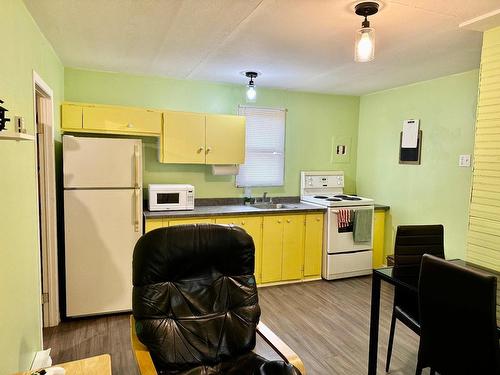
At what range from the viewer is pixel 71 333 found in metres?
2.98

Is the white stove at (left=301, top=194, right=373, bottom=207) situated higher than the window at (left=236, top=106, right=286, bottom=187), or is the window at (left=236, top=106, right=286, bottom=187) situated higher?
the window at (left=236, top=106, right=286, bottom=187)

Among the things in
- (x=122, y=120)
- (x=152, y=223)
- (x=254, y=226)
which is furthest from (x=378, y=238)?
(x=122, y=120)

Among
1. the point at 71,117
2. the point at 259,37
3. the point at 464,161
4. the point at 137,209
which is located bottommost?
the point at 137,209

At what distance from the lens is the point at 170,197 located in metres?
3.74

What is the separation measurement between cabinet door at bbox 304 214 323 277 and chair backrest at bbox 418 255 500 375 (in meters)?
2.37

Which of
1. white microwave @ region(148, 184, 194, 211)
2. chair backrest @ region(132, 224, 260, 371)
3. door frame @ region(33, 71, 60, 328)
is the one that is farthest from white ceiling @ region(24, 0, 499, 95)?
chair backrest @ region(132, 224, 260, 371)

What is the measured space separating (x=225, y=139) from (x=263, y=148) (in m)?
0.77

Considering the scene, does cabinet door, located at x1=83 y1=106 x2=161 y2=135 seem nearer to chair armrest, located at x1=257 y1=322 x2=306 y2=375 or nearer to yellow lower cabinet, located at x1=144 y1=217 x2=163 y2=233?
yellow lower cabinet, located at x1=144 y1=217 x2=163 y2=233

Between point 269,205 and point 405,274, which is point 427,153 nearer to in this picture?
point 269,205

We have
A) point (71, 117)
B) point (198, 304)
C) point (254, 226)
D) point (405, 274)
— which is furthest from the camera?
point (254, 226)

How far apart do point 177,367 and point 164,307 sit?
0.30 metres

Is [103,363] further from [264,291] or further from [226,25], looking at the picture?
[264,291]

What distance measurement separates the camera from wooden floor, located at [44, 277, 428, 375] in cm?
258

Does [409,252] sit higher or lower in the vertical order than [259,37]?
lower
